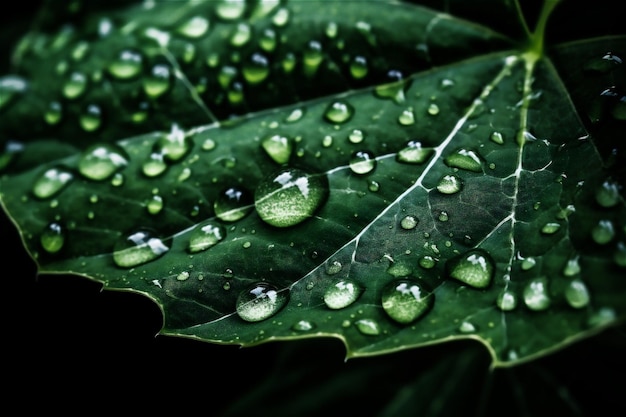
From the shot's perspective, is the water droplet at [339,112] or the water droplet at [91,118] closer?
the water droplet at [339,112]

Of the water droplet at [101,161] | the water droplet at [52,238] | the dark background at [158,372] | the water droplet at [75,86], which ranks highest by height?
the water droplet at [75,86]

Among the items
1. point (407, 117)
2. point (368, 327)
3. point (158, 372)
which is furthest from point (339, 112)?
point (158, 372)

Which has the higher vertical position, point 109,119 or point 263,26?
point 263,26

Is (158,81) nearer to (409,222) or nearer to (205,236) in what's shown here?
(205,236)

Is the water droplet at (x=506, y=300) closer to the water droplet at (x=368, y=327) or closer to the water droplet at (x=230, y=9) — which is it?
the water droplet at (x=368, y=327)

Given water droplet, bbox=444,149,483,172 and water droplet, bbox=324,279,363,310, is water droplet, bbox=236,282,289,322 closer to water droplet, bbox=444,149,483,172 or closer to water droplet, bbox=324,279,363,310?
water droplet, bbox=324,279,363,310

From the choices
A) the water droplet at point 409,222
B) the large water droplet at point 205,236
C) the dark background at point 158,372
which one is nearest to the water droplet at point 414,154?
the water droplet at point 409,222

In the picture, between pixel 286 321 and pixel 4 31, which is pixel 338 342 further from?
pixel 4 31

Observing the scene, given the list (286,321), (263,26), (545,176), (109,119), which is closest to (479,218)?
(545,176)
